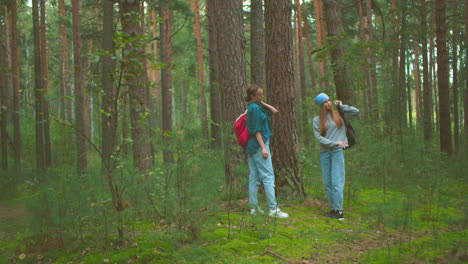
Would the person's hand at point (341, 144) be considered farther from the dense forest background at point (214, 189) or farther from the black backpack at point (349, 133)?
the dense forest background at point (214, 189)

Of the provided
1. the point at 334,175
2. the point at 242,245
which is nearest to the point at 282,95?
the point at 334,175

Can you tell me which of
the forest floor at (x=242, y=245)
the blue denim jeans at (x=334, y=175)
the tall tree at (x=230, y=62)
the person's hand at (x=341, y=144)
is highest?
the tall tree at (x=230, y=62)

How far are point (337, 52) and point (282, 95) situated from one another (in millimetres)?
5281

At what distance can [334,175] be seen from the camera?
5691 mm

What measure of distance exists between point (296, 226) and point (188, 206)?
1.58 metres

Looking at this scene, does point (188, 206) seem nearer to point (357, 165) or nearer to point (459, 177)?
point (357, 165)

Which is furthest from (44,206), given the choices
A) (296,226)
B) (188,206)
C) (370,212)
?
(370,212)

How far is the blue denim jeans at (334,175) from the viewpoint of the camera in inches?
222

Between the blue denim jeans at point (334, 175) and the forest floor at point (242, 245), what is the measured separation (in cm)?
54

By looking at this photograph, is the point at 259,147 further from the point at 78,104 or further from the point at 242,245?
the point at 78,104

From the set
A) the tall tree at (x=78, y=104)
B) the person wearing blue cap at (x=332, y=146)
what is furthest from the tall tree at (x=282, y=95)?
the tall tree at (x=78, y=104)

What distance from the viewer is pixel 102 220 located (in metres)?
4.33

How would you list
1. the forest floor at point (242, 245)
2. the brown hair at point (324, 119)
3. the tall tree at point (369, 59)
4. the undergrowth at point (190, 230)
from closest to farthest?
the forest floor at point (242, 245), the undergrowth at point (190, 230), the brown hair at point (324, 119), the tall tree at point (369, 59)

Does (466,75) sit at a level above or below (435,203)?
above
